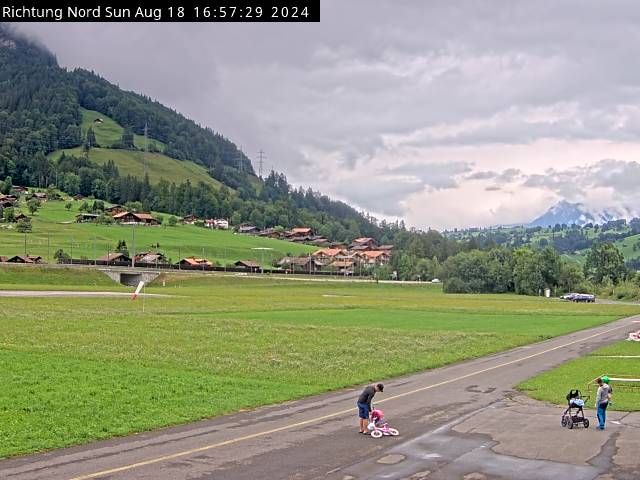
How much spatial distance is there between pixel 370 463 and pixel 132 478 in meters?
6.76

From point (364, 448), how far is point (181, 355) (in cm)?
→ 2331

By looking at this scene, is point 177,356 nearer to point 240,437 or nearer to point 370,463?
point 240,437

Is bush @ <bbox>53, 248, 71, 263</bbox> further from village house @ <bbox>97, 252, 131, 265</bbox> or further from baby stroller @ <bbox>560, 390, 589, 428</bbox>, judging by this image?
baby stroller @ <bbox>560, 390, 589, 428</bbox>

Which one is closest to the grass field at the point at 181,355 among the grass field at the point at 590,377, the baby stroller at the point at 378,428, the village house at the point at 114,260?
the baby stroller at the point at 378,428

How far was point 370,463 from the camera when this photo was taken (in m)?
21.8

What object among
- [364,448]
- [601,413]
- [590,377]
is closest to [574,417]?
[601,413]

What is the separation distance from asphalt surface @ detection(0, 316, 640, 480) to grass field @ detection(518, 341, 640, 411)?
274cm

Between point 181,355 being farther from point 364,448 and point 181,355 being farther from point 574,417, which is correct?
point 574,417

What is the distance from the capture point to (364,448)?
23797mm

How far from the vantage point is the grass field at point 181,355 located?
28.3m

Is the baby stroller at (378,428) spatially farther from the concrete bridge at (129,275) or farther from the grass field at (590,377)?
the concrete bridge at (129,275)

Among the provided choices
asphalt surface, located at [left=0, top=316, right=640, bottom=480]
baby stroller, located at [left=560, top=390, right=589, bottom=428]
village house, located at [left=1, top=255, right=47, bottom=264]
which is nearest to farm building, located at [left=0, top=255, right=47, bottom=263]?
village house, located at [left=1, top=255, right=47, bottom=264]

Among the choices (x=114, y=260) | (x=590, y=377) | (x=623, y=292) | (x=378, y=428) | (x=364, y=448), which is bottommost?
(x=623, y=292)

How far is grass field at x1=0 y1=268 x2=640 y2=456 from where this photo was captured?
2831 centimetres
